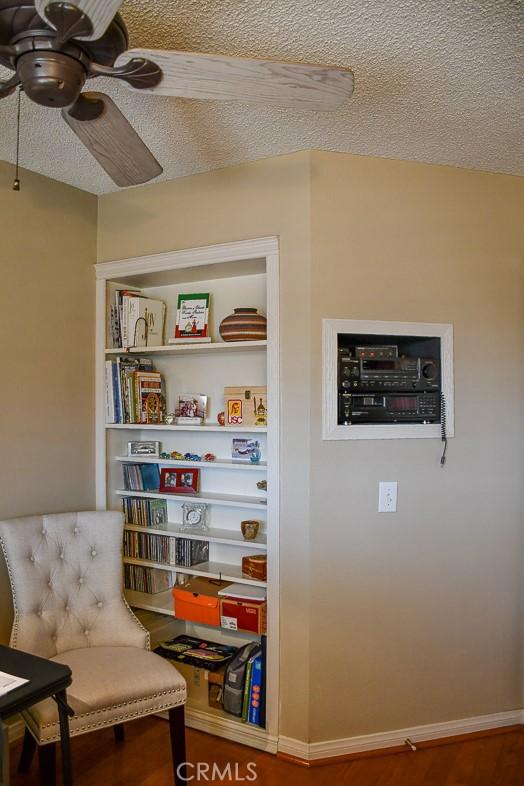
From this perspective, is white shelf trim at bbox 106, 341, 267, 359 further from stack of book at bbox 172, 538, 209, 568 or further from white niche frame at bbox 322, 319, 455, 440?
stack of book at bbox 172, 538, 209, 568

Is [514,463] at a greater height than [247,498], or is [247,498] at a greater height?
[514,463]

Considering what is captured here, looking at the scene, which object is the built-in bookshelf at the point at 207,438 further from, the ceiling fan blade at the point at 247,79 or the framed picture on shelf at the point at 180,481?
the ceiling fan blade at the point at 247,79

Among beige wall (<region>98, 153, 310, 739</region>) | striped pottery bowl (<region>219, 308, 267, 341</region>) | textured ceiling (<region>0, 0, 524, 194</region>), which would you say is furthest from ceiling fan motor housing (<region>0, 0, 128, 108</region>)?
striped pottery bowl (<region>219, 308, 267, 341</region>)

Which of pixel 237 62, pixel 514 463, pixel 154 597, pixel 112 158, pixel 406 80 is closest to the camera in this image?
pixel 237 62

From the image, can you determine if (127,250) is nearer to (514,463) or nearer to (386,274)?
(386,274)

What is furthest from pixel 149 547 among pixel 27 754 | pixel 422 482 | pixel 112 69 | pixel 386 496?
pixel 112 69

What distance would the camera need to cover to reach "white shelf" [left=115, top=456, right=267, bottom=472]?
8.12 ft

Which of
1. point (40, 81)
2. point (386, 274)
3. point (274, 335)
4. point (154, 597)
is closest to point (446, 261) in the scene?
point (386, 274)

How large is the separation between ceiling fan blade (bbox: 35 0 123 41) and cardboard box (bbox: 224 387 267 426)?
5.53 ft

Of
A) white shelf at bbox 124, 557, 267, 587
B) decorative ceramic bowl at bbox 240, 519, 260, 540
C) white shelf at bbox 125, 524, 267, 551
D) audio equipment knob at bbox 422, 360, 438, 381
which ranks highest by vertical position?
audio equipment knob at bbox 422, 360, 438, 381

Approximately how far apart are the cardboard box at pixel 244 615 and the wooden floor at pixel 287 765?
0.52 m

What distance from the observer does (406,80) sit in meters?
1.80

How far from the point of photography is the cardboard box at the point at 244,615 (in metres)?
2.37

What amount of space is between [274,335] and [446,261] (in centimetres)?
85
